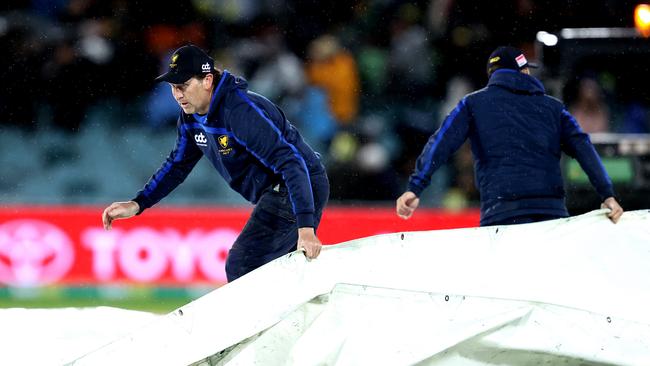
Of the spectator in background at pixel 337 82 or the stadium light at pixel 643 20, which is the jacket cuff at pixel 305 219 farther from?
the spectator in background at pixel 337 82

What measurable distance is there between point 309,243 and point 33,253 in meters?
5.89

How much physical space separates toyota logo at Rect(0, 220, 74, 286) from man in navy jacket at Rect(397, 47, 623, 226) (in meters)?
5.28

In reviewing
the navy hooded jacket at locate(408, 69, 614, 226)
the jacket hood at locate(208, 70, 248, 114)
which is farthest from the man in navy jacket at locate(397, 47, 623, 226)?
the jacket hood at locate(208, 70, 248, 114)

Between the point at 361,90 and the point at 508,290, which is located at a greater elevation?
the point at 361,90

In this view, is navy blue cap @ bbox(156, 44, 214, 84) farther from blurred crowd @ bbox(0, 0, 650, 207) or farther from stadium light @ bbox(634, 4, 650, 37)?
blurred crowd @ bbox(0, 0, 650, 207)

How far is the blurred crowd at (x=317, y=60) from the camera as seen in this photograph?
10984 millimetres

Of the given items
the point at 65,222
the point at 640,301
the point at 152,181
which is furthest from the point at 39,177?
the point at 640,301

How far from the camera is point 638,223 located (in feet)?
18.0

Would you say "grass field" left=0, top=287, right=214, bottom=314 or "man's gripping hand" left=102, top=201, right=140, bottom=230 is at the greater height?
"man's gripping hand" left=102, top=201, right=140, bottom=230

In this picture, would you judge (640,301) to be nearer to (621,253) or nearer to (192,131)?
(621,253)

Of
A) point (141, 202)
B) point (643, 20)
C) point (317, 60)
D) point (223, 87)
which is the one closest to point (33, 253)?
point (317, 60)

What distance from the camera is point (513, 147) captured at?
5609mm

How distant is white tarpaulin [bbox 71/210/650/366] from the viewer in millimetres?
4543

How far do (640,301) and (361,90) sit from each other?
6.57 m
